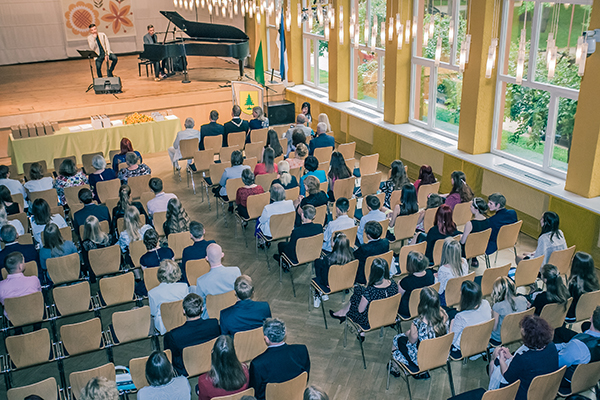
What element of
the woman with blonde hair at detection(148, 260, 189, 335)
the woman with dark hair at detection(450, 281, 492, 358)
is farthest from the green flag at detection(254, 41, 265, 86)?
the woman with dark hair at detection(450, 281, 492, 358)

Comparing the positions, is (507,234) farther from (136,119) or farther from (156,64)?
(156,64)

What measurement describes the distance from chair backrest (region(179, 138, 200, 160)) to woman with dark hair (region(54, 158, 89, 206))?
82.7 inches

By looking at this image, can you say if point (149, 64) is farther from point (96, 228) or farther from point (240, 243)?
point (96, 228)

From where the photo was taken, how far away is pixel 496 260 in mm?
7574

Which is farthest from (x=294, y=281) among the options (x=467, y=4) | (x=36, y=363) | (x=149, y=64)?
(x=149, y=64)

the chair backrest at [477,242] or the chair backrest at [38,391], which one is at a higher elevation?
the chair backrest at [38,391]

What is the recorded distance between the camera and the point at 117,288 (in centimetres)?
585

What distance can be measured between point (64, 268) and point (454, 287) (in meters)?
4.39

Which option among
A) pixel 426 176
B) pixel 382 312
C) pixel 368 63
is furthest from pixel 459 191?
pixel 368 63

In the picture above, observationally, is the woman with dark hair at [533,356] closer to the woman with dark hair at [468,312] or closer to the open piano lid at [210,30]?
the woman with dark hair at [468,312]

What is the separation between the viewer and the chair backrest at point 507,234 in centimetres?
678

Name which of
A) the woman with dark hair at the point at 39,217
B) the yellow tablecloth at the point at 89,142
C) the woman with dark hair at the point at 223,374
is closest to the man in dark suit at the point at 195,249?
the woman with dark hair at the point at 39,217

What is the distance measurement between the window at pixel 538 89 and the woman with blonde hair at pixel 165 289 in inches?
226

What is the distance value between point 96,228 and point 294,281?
2609 mm
